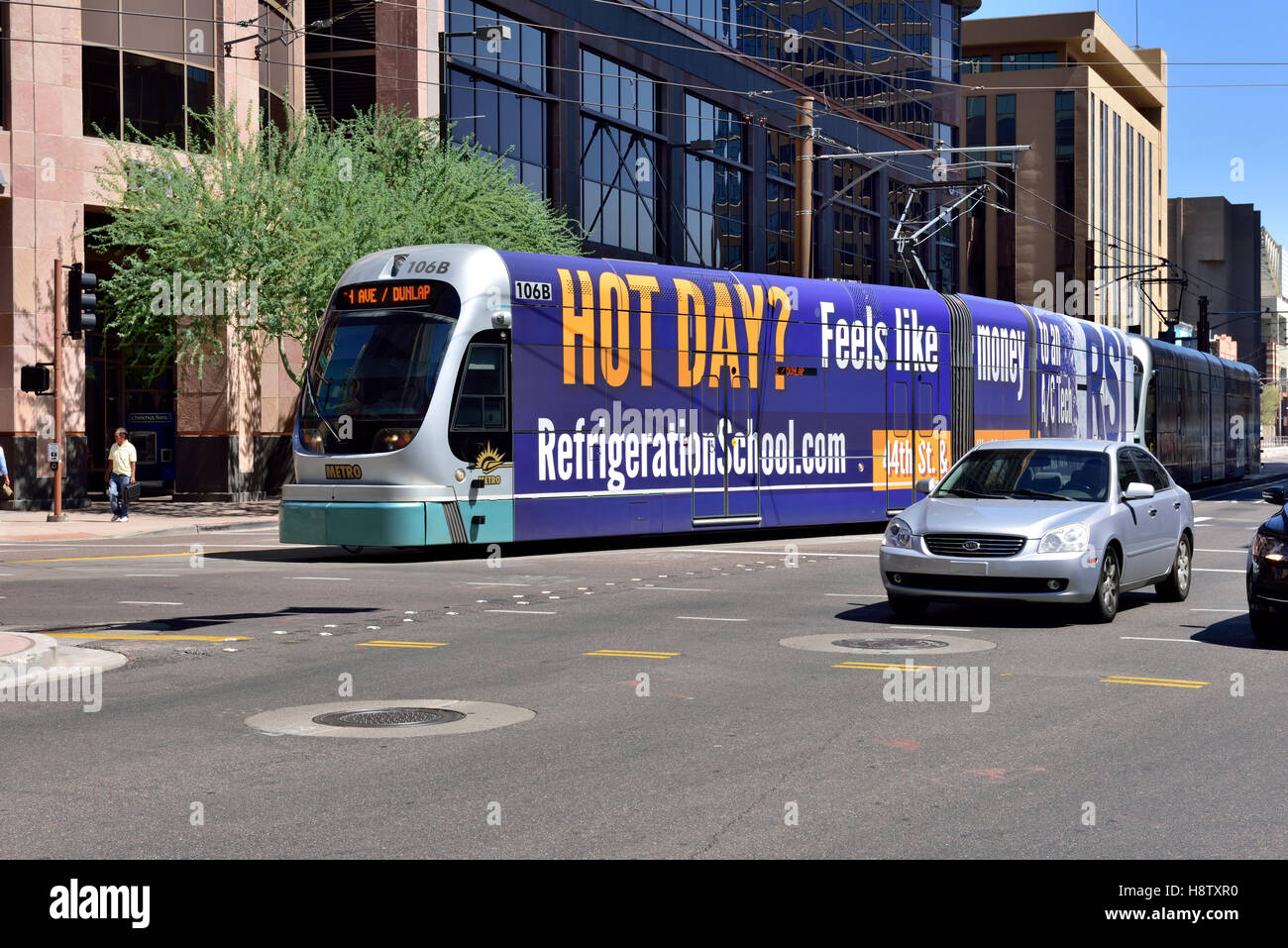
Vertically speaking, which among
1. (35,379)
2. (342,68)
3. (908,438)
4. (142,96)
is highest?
(342,68)

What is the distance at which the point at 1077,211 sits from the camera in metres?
110

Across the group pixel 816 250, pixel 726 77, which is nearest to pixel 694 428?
pixel 726 77

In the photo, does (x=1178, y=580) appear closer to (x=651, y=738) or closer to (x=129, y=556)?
(x=651, y=738)

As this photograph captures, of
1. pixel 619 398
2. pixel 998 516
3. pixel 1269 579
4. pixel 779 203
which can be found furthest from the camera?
pixel 779 203

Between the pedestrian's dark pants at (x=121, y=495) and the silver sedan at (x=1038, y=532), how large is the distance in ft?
68.8

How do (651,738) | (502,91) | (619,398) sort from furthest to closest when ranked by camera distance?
(502,91) → (619,398) → (651,738)

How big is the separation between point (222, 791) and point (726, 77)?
51995 mm

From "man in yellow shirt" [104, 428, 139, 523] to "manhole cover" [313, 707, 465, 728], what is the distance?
23.6 metres

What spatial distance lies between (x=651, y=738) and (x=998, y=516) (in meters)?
6.09

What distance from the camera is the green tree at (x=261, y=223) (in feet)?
107

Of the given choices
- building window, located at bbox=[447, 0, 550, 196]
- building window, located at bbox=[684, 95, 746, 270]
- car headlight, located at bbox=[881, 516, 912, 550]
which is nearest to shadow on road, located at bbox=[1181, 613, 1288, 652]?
car headlight, located at bbox=[881, 516, 912, 550]

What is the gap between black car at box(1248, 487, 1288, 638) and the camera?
1181cm

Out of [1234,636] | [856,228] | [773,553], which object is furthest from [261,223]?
[856,228]

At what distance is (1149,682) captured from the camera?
34.1 ft
